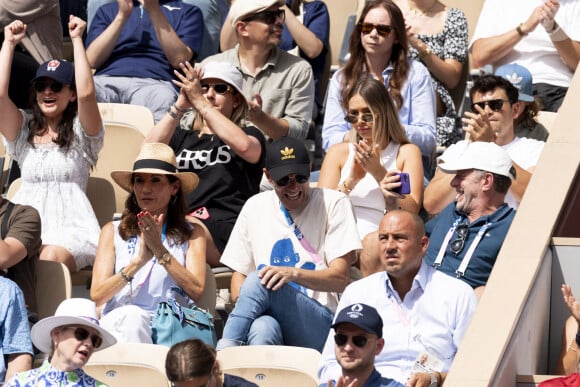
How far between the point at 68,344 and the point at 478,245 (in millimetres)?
2200

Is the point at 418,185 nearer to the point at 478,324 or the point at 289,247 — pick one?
the point at 289,247

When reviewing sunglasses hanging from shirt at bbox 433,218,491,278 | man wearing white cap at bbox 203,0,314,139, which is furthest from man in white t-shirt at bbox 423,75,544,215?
man wearing white cap at bbox 203,0,314,139

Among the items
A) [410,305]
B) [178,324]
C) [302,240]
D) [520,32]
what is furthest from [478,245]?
[520,32]

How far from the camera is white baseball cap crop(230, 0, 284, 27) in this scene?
30.4ft

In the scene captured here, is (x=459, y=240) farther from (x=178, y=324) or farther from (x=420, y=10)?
(x=420, y=10)

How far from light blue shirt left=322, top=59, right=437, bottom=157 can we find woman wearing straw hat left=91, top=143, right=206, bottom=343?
1466 mm

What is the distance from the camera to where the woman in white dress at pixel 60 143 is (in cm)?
846

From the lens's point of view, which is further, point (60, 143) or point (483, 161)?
point (60, 143)

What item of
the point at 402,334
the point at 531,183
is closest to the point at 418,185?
the point at 531,183

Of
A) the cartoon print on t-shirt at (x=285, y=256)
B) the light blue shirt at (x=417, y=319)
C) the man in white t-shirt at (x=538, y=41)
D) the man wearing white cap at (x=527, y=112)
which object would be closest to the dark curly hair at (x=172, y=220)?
the cartoon print on t-shirt at (x=285, y=256)

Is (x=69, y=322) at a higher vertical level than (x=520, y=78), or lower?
lower

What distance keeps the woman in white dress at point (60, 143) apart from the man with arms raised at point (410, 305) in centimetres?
209

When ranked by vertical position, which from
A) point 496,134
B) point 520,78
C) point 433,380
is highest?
point 520,78

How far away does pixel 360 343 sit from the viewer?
247 inches
